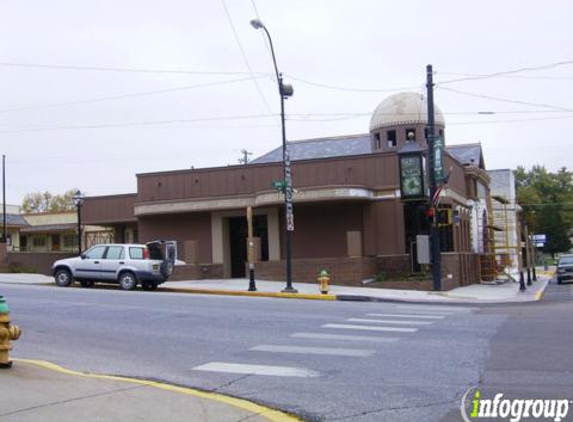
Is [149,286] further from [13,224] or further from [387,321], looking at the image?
[13,224]

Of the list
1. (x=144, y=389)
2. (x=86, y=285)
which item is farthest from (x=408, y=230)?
(x=144, y=389)

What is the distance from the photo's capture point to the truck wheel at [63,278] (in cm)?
2542

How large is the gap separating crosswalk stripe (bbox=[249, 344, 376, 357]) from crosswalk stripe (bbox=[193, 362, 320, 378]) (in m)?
1.26

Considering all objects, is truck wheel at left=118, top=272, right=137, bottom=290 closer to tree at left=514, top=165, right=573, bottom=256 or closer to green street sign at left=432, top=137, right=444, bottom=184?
green street sign at left=432, top=137, right=444, bottom=184

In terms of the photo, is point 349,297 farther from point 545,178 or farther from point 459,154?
point 545,178

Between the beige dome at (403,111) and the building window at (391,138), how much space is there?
0.42m

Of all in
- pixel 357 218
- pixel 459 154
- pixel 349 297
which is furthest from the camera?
pixel 459 154

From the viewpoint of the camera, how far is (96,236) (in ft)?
152

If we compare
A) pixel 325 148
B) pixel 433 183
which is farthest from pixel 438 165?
pixel 325 148

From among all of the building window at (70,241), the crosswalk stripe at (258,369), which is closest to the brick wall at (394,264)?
the crosswalk stripe at (258,369)

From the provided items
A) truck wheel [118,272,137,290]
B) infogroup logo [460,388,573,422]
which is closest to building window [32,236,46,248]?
truck wheel [118,272,137,290]

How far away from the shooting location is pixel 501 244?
189 ft

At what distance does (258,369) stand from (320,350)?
1809mm

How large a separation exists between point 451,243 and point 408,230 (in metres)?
3.39
